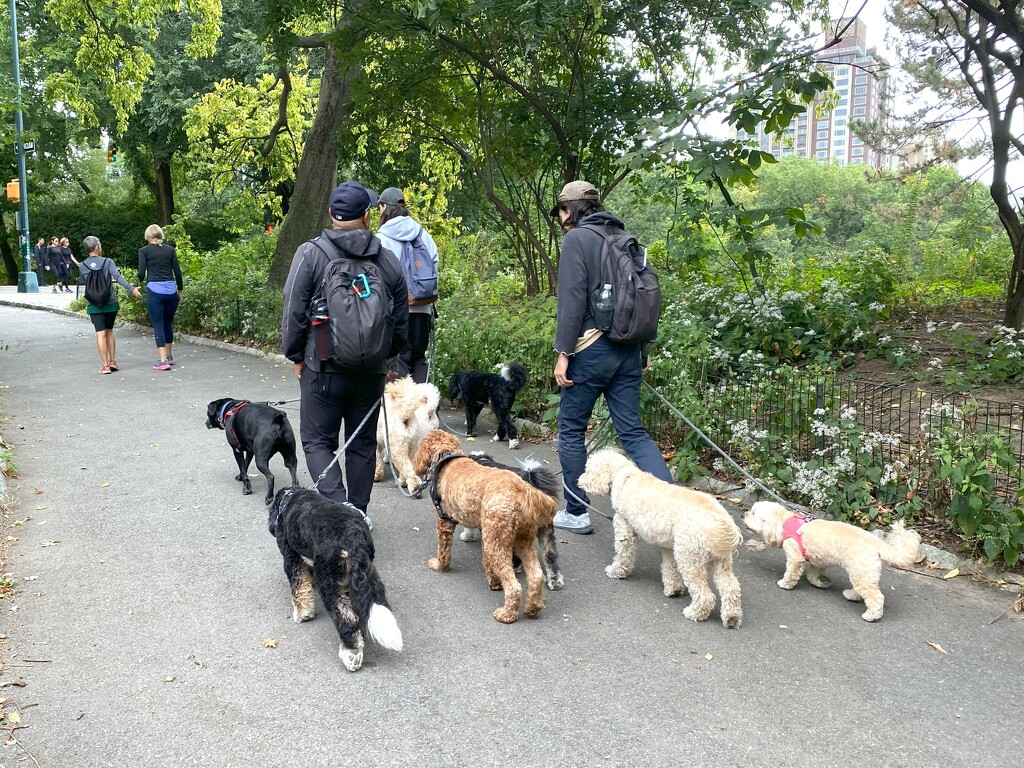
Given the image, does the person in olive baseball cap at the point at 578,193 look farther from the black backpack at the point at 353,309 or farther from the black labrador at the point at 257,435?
the black labrador at the point at 257,435

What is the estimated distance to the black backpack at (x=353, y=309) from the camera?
4531 millimetres

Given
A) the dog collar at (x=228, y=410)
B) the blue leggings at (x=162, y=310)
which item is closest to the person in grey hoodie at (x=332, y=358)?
the dog collar at (x=228, y=410)

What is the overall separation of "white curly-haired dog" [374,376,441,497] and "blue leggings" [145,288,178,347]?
6715 mm

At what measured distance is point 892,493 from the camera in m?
5.58

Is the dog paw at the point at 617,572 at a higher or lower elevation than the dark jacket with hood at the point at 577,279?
lower

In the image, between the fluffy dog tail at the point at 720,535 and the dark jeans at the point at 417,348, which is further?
the dark jeans at the point at 417,348

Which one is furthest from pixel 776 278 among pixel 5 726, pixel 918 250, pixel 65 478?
pixel 5 726

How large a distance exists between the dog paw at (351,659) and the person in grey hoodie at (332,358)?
1.31 meters

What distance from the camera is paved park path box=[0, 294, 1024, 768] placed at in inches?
130

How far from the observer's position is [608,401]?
5.40 meters

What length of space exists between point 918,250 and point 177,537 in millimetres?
13498

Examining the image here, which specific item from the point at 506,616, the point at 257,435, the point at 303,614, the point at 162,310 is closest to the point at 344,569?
the point at 303,614

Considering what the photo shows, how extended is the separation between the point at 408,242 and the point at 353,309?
255cm

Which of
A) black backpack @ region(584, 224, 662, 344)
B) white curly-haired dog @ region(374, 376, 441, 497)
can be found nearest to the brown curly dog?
black backpack @ region(584, 224, 662, 344)
